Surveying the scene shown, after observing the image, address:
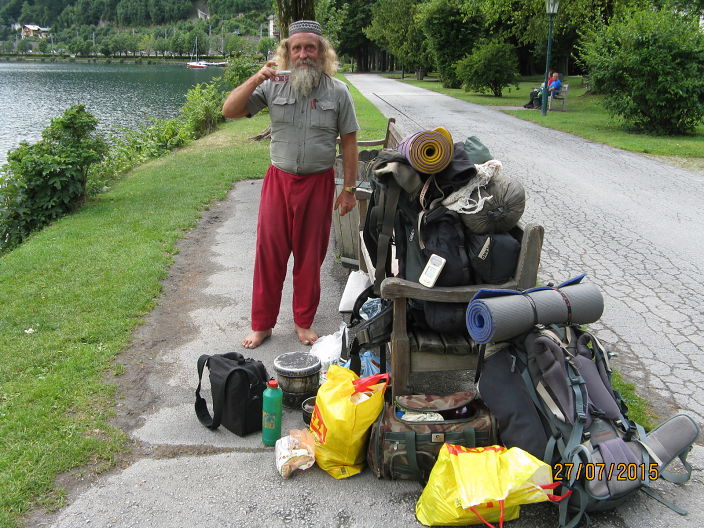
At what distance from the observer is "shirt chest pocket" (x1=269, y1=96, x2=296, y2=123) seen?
4.39m

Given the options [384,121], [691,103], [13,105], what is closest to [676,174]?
[691,103]

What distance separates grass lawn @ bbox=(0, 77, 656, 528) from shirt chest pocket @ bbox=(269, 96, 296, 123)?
2046 millimetres

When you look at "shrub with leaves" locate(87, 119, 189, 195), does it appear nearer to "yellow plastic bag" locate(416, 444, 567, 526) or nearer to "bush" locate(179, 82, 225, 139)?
"bush" locate(179, 82, 225, 139)

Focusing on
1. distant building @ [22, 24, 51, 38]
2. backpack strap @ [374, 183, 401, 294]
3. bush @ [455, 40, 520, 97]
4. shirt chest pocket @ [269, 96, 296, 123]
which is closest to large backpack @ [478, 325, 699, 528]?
backpack strap @ [374, 183, 401, 294]

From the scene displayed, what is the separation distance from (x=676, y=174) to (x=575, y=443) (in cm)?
1047

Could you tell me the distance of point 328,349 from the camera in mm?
4461

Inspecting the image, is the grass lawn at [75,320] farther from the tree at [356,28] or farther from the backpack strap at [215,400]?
the tree at [356,28]

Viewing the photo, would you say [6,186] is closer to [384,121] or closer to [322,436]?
[322,436]

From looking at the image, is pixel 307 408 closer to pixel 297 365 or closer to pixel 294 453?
pixel 297 365

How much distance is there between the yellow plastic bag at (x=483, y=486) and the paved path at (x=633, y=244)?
1.53m

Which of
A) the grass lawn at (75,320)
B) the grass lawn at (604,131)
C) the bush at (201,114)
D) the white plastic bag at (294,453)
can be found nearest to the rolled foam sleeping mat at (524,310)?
the white plastic bag at (294,453)

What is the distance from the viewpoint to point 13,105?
33938 mm

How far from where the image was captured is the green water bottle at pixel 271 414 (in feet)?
11.4
